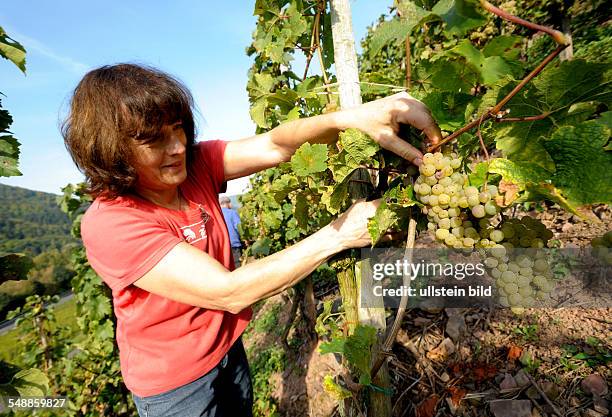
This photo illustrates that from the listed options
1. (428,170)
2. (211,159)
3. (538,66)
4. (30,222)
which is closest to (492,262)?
(428,170)

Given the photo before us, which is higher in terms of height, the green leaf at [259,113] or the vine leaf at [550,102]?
the green leaf at [259,113]

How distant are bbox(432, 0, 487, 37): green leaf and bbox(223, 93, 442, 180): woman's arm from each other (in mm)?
555

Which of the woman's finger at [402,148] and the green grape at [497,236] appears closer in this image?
the green grape at [497,236]

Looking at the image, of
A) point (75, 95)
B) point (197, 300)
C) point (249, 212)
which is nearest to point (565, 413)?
point (197, 300)

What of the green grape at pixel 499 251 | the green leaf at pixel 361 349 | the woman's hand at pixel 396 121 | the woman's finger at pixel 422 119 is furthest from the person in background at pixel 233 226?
the green grape at pixel 499 251

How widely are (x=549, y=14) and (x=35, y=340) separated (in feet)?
38.0

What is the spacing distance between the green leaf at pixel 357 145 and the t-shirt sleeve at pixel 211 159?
1.11 meters

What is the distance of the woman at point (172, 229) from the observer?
1.45 m

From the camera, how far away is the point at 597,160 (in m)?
0.77

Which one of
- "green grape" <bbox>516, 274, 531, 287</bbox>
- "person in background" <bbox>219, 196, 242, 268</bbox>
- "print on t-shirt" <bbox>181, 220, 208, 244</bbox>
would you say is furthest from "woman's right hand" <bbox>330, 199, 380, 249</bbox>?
"person in background" <bbox>219, 196, 242, 268</bbox>

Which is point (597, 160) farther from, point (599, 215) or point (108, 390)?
point (108, 390)

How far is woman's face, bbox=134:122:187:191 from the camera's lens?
1.63 meters

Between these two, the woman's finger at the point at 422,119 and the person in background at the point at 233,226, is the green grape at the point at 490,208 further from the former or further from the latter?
the person in background at the point at 233,226

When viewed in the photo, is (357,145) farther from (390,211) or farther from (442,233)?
(442,233)
